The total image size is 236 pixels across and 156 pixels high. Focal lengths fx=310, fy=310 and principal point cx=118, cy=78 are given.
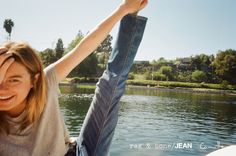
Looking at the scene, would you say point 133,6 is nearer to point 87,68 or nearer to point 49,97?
point 49,97

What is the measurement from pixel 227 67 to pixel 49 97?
69.2 metres

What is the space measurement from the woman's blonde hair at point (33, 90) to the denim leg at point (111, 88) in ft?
0.87

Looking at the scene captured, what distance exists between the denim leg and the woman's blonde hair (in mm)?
267

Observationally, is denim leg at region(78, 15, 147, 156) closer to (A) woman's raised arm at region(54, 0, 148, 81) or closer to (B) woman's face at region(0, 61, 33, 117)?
(A) woman's raised arm at region(54, 0, 148, 81)

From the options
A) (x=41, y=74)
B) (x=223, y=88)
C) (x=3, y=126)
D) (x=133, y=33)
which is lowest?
(x=223, y=88)

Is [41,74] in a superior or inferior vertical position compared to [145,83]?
superior

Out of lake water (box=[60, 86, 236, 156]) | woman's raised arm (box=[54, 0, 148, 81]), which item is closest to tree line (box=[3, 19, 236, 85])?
lake water (box=[60, 86, 236, 156])

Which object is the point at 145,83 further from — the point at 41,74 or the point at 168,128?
the point at 41,74

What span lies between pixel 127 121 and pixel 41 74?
18641 mm

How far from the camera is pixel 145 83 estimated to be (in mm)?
61719

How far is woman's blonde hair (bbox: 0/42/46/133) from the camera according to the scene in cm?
141

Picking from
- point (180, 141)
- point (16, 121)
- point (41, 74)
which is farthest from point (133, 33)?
point (180, 141)

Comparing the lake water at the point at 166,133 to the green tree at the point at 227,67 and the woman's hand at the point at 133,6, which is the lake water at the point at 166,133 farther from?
the green tree at the point at 227,67

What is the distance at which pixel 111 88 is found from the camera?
4.94 feet
